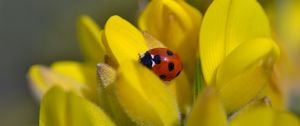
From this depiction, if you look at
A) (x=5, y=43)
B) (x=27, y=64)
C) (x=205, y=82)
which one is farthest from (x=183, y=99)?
(x=5, y=43)

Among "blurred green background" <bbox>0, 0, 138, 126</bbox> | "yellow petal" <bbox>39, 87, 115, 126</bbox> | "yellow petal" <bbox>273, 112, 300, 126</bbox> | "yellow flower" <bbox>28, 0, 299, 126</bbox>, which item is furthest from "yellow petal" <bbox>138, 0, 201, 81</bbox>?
"blurred green background" <bbox>0, 0, 138, 126</bbox>

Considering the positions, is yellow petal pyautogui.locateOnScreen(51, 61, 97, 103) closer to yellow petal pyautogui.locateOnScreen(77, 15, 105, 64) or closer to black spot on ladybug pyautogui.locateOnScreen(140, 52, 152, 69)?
Answer: yellow petal pyautogui.locateOnScreen(77, 15, 105, 64)

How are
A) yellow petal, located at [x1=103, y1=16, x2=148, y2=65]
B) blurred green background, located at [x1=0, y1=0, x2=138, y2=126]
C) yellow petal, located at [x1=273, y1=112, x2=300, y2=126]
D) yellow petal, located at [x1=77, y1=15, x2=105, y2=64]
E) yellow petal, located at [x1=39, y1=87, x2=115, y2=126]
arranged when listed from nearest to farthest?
1. yellow petal, located at [x1=273, y1=112, x2=300, y2=126]
2. yellow petal, located at [x1=39, y1=87, x2=115, y2=126]
3. yellow petal, located at [x1=103, y1=16, x2=148, y2=65]
4. yellow petal, located at [x1=77, y1=15, x2=105, y2=64]
5. blurred green background, located at [x1=0, y1=0, x2=138, y2=126]

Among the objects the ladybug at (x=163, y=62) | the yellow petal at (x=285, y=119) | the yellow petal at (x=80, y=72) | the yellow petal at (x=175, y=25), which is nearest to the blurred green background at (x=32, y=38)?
the yellow petal at (x=80, y=72)

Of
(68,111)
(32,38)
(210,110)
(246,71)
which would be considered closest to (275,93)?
(246,71)

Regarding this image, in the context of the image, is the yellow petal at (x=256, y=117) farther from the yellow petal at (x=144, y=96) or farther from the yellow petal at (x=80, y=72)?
the yellow petal at (x=80, y=72)

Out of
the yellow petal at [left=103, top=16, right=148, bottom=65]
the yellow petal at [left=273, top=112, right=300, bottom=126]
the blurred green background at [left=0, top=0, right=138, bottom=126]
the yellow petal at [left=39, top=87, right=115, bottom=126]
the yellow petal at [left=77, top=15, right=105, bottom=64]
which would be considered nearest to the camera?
the yellow petal at [left=273, top=112, right=300, bottom=126]

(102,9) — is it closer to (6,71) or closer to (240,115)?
(6,71)
